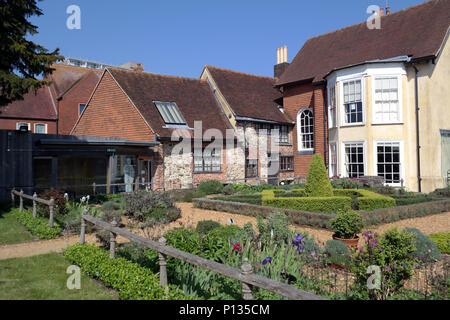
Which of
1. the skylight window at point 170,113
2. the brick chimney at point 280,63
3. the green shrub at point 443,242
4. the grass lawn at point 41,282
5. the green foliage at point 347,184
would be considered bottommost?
the grass lawn at point 41,282

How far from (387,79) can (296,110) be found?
743 centimetres

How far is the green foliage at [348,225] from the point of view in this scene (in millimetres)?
8250

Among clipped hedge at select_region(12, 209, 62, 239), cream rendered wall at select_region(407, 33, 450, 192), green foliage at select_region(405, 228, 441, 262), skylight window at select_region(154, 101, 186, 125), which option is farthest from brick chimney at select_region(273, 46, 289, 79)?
green foliage at select_region(405, 228, 441, 262)

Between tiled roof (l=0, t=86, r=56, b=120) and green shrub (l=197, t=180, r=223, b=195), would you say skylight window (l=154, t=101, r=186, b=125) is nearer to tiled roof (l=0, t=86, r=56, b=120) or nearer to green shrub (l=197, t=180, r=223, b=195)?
green shrub (l=197, t=180, r=223, b=195)

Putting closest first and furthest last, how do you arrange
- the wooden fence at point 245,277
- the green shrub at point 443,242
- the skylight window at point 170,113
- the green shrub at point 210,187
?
the wooden fence at point 245,277
the green shrub at point 443,242
the green shrub at point 210,187
the skylight window at point 170,113

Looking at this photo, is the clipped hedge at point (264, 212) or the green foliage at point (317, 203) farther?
the green foliage at point (317, 203)

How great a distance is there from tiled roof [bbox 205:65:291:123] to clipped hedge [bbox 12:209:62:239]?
47.8 ft

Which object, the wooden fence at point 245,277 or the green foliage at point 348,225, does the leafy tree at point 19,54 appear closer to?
the wooden fence at point 245,277

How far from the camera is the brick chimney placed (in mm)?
29656

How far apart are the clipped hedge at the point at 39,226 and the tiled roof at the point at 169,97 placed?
367 inches

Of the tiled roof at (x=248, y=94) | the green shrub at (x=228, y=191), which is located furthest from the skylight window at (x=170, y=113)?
the green shrub at (x=228, y=191)

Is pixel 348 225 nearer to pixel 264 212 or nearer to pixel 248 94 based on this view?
pixel 264 212
